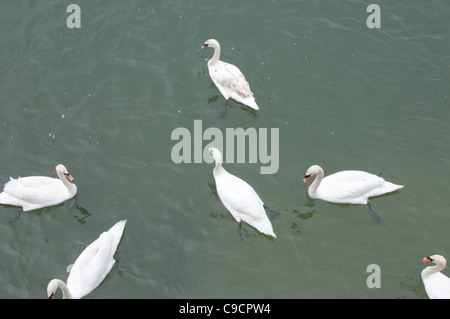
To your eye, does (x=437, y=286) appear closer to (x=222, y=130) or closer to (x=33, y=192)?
(x=222, y=130)

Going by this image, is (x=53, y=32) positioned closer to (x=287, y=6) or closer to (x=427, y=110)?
(x=287, y=6)

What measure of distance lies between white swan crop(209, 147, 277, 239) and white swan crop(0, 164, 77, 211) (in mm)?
3042

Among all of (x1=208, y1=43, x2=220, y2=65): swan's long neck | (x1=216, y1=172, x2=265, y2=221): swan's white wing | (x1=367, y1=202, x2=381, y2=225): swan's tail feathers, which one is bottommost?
(x1=367, y1=202, x2=381, y2=225): swan's tail feathers

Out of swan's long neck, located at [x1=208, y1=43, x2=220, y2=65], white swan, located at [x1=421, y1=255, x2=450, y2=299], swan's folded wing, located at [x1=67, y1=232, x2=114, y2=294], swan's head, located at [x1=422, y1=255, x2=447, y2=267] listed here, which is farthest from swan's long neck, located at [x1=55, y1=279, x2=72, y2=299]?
swan's head, located at [x1=422, y1=255, x2=447, y2=267]

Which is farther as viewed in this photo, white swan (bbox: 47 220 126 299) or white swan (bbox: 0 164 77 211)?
white swan (bbox: 0 164 77 211)

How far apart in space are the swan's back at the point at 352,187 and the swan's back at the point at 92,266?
4469 mm

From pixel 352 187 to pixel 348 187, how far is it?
80 millimetres

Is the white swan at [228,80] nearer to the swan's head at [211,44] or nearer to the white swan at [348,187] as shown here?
the swan's head at [211,44]

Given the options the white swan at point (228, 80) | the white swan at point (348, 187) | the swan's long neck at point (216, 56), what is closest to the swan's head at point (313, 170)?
the white swan at point (348, 187)

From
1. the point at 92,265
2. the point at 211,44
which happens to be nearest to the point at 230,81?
the point at 211,44

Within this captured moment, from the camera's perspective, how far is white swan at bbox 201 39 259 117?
11203 mm

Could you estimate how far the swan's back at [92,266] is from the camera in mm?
8484

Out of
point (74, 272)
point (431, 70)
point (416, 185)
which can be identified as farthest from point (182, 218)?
point (431, 70)

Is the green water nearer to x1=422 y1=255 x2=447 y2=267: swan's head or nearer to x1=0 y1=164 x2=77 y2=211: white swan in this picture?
x1=0 y1=164 x2=77 y2=211: white swan
